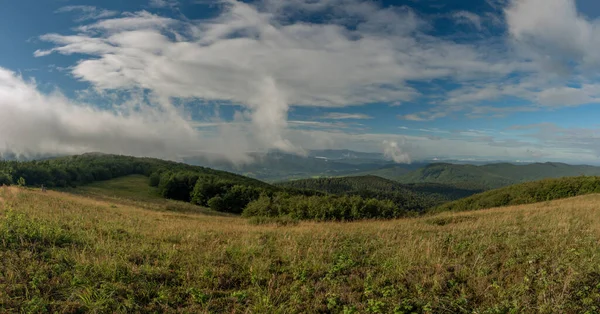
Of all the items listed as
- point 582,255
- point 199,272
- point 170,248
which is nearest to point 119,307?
point 199,272

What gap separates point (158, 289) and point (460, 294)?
6.99 meters

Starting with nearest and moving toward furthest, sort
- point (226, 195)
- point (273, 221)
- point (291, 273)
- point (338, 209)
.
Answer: point (291, 273)
point (273, 221)
point (338, 209)
point (226, 195)

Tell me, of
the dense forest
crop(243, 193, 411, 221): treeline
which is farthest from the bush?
the dense forest

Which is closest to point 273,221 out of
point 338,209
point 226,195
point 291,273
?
point 291,273

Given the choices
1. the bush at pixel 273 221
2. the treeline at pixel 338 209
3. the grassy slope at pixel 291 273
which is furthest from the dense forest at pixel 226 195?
the grassy slope at pixel 291 273

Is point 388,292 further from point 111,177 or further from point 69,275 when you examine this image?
point 111,177

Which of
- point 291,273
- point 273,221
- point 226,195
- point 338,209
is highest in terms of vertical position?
point 291,273

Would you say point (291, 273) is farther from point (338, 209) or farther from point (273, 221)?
point (338, 209)

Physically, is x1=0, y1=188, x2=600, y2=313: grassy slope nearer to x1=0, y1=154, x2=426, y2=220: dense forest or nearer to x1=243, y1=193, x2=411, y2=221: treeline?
x1=0, y1=154, x2=426, y2=220: dense forest

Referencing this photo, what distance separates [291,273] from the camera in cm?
745

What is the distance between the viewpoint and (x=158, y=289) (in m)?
6.25

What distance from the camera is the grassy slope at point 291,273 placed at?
18.9 feet

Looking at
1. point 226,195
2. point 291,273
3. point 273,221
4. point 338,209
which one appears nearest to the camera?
point 291,273

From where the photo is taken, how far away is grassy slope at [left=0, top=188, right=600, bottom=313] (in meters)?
5.75
